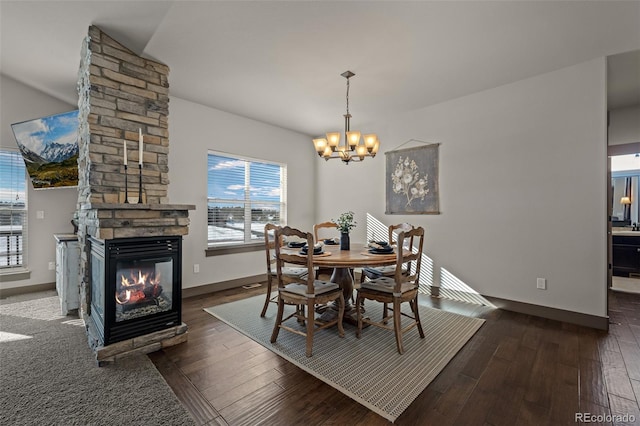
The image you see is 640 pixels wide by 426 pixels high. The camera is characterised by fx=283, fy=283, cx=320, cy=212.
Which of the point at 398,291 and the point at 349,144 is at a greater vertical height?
the point at 349,144

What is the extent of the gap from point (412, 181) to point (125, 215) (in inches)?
145

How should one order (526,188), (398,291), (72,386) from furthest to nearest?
(526,188) < (398,291) < (72,386)

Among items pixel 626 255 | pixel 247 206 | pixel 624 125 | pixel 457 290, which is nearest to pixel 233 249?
pixel 247 206

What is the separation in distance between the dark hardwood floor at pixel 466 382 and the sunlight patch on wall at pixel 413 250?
130cm

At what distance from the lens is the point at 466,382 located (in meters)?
2.00

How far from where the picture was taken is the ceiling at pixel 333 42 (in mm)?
2250

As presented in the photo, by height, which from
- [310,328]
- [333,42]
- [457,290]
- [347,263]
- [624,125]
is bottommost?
[457,290]

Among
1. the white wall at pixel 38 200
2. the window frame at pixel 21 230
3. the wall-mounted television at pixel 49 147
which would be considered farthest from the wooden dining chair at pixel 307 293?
the window frame at pixel 21 230

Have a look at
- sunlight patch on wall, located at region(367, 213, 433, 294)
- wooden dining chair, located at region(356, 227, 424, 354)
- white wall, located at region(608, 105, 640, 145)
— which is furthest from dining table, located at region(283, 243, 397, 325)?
white wall, located at region(608, 105, 640, 145)

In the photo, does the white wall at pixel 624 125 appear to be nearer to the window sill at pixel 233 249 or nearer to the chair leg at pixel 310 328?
the chair leg at pixel 310 328

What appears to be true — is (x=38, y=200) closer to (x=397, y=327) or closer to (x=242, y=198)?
(x=242, y=198)

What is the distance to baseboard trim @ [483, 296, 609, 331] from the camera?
2.92m

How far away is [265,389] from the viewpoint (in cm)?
194

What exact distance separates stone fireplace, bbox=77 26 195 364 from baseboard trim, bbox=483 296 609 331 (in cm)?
365
